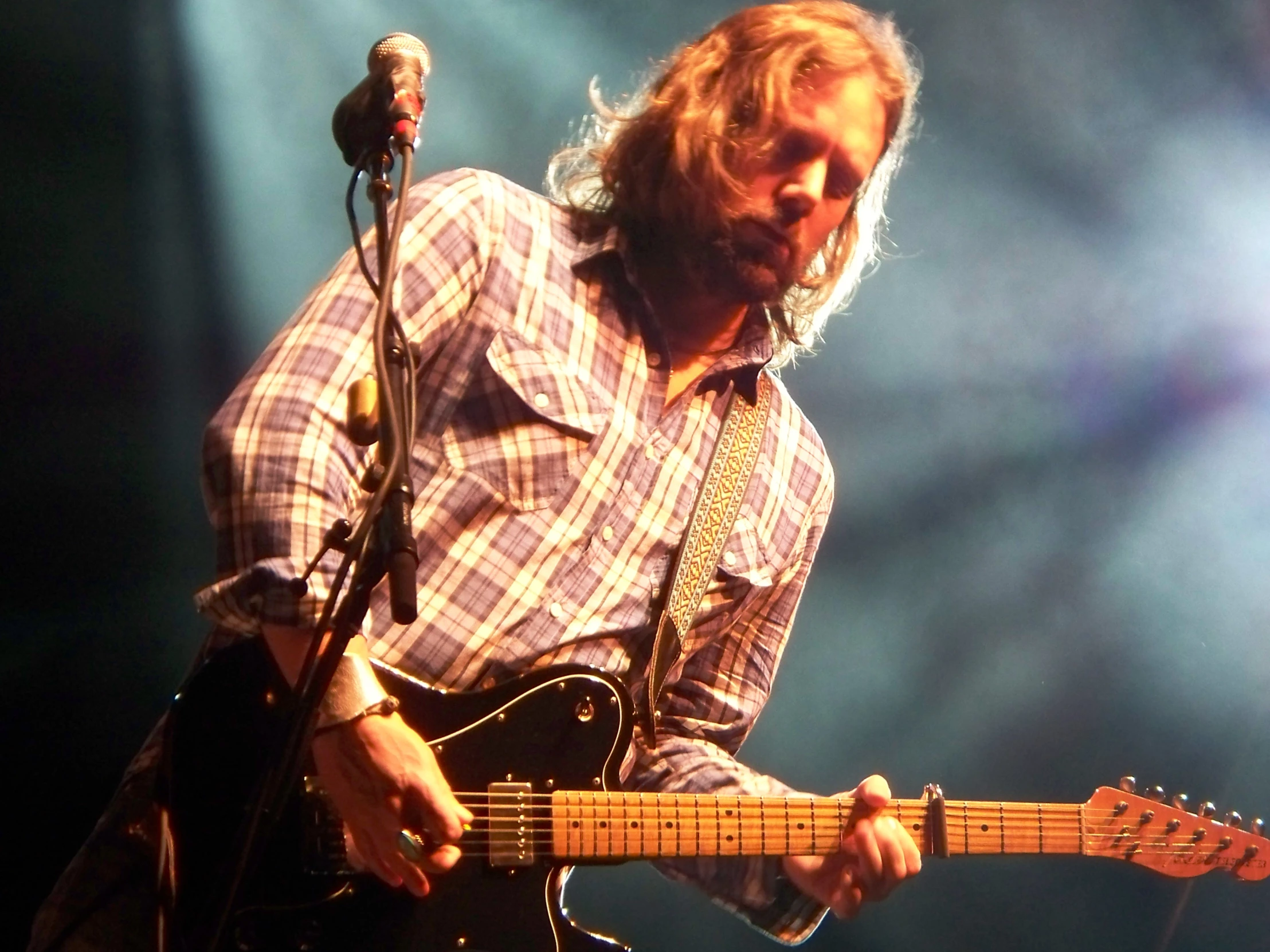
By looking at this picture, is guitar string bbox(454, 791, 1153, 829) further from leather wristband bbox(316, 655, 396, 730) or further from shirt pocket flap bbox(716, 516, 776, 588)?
shirt pocket flap bbox(716, 516, 776, 588)

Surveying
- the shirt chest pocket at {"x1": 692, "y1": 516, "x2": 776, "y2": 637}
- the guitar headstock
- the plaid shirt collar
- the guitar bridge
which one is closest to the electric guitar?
the guitar bridge

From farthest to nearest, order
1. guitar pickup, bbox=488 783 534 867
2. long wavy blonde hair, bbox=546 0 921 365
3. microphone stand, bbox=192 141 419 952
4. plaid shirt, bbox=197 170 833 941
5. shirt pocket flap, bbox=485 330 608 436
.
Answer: long wavy blonde hair, bbox=546 0 921 365 < shirt pocket flap, bbox=485 330 608 436 < guitar pickup, bbox=488 783 534 867 < plaid shirt, bbox=197 170 833 941 < microphone stand, bbox=192 141 419 952

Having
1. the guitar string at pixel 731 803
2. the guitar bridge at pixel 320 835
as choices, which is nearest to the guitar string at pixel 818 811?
the guitar string at pixel 731 803

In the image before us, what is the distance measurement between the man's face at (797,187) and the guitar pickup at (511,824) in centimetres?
101

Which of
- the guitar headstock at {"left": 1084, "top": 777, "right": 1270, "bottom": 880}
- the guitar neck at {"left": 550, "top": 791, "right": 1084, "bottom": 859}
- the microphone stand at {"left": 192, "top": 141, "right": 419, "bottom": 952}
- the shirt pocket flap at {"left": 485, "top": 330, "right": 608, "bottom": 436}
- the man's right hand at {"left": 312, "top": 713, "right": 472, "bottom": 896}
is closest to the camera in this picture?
the microphone stand at {"left": 192, "top": 141, "right": 419, "bottom": 952}

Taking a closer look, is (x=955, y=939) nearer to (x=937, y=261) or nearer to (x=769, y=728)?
(x=769, y=728)

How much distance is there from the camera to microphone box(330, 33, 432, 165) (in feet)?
3.89

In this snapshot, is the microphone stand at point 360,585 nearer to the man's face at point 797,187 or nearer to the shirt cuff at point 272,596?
the shirt cuff at point 272,596

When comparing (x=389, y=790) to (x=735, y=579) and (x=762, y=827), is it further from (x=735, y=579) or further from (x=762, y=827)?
(x=735, y=579)

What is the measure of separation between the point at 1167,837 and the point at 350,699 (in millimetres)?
1831

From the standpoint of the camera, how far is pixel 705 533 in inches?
80.0

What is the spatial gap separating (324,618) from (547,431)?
0.79m

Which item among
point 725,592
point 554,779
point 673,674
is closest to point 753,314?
point 725,592

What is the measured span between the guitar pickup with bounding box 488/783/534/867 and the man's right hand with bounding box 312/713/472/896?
0.62 feet
